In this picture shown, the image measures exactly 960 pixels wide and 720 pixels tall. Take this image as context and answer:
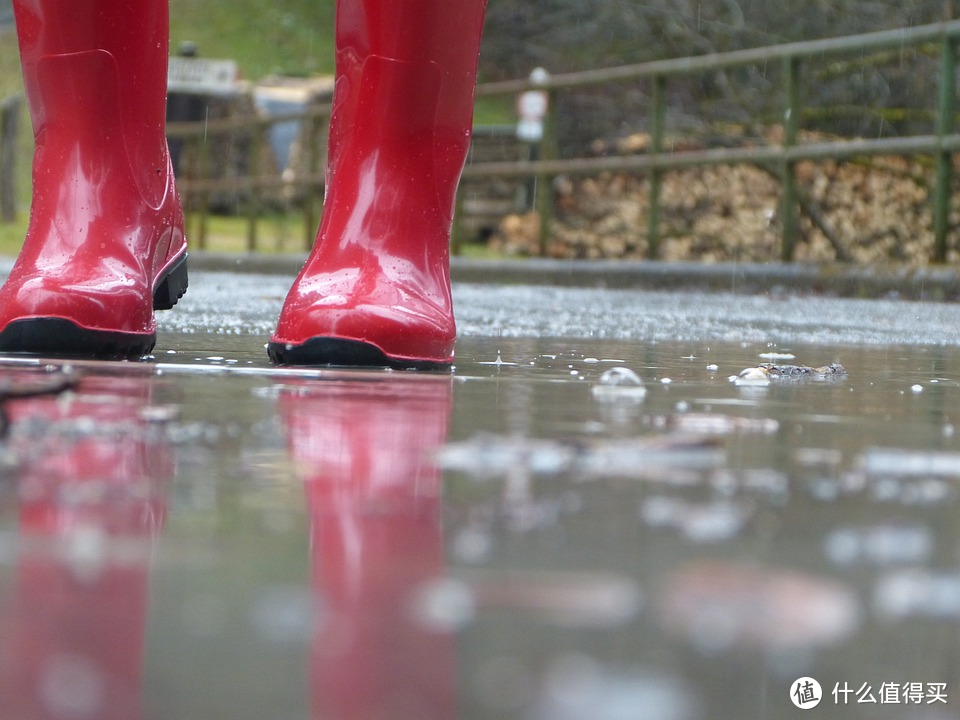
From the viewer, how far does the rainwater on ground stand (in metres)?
0.41

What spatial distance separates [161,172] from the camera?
1.66 metres

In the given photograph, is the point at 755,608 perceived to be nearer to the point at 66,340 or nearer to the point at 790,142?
the point at 66,340

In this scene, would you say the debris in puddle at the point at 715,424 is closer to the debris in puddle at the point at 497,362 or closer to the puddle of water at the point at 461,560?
the puddle of water at the point at 461,560

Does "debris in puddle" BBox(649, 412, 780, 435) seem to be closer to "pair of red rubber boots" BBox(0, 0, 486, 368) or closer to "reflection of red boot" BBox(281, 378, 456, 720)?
"reflection of red boot" BBox(281, 378, 456, 720)

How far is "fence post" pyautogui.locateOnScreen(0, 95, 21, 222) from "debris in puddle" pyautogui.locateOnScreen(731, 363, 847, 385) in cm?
1150

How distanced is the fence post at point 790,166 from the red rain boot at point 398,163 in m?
3.68

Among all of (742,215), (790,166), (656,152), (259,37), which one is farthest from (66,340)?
(259,37)

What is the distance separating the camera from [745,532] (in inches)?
23.1

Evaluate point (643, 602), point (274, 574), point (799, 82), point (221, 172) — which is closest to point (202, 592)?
point (274, 574)

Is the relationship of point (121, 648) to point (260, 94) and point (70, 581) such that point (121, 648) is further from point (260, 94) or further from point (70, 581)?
point (260, 94)

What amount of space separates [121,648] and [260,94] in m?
15.2

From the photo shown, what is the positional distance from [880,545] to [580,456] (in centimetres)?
23

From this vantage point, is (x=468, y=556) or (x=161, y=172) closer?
(x=468, y=556)

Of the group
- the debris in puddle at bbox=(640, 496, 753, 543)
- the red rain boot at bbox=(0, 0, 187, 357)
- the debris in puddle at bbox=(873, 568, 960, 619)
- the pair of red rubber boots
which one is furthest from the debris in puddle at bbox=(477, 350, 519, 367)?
the debris in puddle at bbox=(873, 568, 960, 619)
